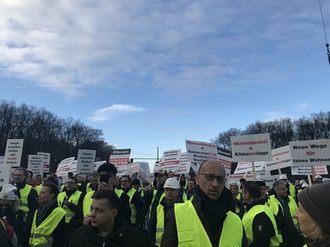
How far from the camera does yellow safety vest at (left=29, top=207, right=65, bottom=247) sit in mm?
4543

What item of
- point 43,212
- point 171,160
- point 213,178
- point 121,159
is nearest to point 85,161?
point 121,159

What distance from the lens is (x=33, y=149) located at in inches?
2749

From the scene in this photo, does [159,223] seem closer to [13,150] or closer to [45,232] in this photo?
[45,232]

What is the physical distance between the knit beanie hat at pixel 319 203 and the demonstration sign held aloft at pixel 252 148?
821cm

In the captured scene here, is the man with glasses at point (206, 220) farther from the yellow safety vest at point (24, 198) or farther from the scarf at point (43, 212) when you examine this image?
the yellow safety vest at point (24, 198)

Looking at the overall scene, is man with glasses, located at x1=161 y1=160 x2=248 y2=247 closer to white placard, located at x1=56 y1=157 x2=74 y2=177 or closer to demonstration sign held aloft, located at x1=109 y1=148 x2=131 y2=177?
demonstration sign held aloft, located at x1=109 y1=148 x2=131 y2=177

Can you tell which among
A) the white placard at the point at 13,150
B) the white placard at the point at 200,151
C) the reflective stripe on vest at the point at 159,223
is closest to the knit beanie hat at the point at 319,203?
the reflective stripe on vest at the point at 159,223

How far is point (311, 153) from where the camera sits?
1025 cm

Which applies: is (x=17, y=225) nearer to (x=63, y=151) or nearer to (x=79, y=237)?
(x=79, y=237)

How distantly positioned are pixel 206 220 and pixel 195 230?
5.4 inches

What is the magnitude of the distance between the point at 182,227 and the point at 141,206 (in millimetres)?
5954

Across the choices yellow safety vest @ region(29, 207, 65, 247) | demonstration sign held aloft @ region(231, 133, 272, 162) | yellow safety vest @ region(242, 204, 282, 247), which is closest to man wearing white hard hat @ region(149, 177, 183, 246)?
yellow safety vest @ region(242, 204, 282, 247)

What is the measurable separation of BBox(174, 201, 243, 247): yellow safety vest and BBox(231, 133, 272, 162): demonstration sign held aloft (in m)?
7.30

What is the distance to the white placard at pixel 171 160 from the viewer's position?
14.6 meters
